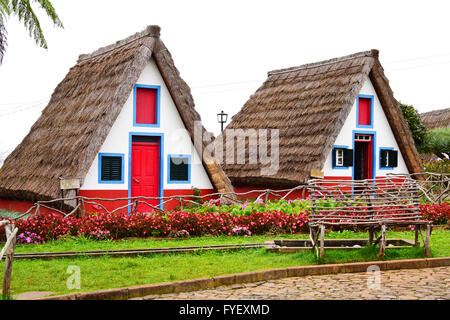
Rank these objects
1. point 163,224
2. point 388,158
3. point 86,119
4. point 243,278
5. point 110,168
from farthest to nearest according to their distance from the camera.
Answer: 1. point 388,158
2. point 86,119
3. point 110,168
4. point 163,224
5. point 243,278

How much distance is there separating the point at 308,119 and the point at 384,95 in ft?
9.31

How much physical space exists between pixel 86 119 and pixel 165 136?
7.01ft

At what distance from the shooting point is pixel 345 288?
759 centimetres

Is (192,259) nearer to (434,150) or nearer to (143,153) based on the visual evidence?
(143,153)

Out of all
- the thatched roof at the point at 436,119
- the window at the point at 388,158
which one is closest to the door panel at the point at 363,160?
the window at the point at 388,158

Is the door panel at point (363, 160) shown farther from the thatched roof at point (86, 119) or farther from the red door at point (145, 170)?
the red door at point (145, 170)

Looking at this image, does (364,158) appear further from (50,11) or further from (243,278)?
(243,278)

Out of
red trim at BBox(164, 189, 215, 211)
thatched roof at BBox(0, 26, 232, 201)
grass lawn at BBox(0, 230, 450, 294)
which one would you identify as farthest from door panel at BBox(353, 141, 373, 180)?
grass lawn at BBox(0, 230, 450, 294)

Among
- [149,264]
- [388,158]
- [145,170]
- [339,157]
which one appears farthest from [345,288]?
[388,158]

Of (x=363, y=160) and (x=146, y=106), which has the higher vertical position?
(x=146, y=106)

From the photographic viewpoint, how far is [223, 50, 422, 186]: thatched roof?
64.8 ft

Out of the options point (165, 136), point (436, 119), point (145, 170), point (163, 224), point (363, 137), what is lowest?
point (163, 224)

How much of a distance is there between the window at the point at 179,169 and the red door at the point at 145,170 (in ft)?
1.15

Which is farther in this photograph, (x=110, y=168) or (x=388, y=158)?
(x=388, y=158)
